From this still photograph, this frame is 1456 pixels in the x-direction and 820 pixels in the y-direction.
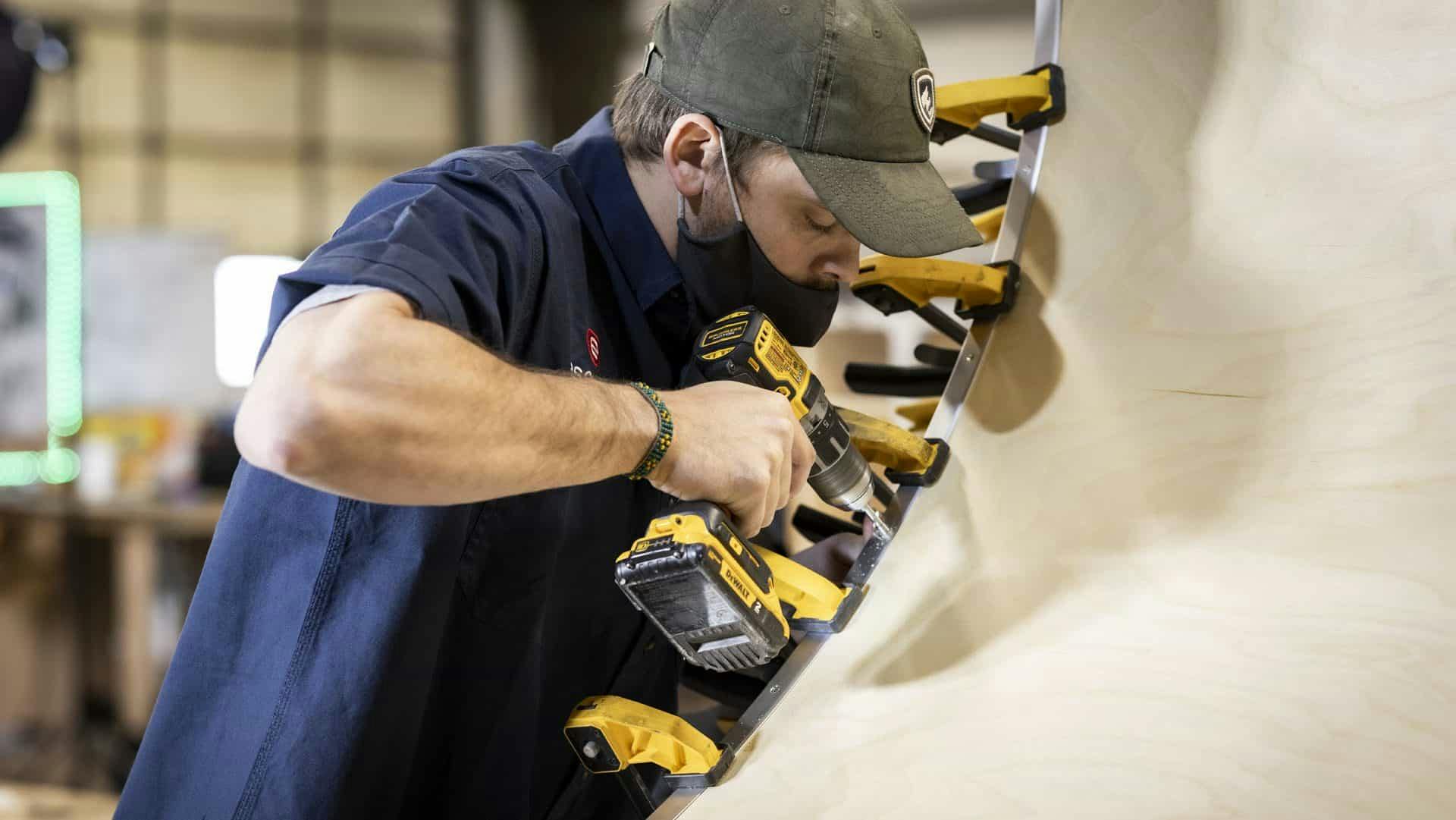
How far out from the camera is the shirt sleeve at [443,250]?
917 millimetres

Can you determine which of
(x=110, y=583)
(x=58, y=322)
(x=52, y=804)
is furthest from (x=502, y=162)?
(x=110, y=583)

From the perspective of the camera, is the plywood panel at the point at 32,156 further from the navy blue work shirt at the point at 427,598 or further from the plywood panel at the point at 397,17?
the navy blue work shirt at the point at 427,598

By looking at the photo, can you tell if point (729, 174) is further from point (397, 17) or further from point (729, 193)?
point (397, 17)

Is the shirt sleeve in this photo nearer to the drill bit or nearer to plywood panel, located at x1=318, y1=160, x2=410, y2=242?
the drill bit

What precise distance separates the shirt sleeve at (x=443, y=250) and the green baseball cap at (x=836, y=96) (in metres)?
0.26

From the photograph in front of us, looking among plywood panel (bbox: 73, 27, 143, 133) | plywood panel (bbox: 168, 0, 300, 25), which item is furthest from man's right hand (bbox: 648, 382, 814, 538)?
plywood panel (bbox: 168, 0, 300, 25)

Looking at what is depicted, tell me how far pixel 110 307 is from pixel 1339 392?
20.0ft

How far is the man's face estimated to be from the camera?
1249 millimetres

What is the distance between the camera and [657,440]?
1.04m

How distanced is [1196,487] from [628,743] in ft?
2.11

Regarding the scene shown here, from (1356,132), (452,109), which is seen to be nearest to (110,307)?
(452,109)

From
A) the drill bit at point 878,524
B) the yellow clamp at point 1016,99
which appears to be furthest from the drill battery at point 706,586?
the yellow clamp at point 1016,99

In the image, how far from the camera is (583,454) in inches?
39.1

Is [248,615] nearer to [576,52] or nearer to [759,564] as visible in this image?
[759,564]
